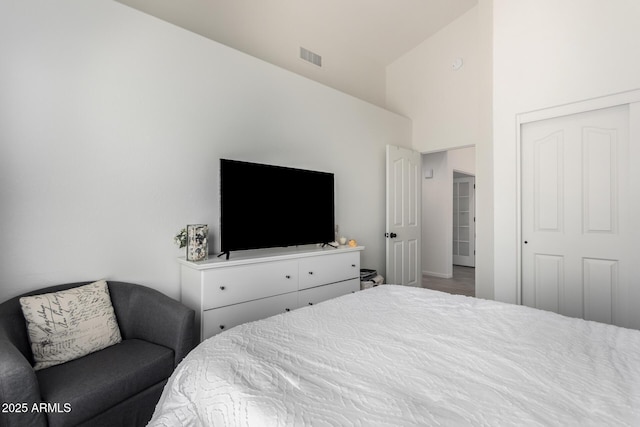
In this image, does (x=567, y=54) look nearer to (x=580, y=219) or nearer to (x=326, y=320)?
(x=580, y=219)

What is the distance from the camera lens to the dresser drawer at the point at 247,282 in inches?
87.8

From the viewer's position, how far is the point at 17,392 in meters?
1.21

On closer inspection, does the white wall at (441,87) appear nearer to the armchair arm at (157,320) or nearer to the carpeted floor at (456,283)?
the carpeted floor at (456,283)

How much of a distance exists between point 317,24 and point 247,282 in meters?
3.06

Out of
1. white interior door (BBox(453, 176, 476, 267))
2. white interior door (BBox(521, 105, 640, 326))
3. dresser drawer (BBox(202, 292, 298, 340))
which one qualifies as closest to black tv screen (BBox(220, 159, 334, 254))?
dresser drawer (BBox(202, 292, 298, 340))

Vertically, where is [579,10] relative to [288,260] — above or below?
above

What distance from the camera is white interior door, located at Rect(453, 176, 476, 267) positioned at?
23.0 ft

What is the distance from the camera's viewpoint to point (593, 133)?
108 inches

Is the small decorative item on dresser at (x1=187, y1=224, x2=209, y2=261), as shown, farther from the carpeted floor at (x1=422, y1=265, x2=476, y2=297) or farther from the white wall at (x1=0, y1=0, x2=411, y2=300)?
the carpeted floor at (x1=422, y1=265, x2=476, y2=297)

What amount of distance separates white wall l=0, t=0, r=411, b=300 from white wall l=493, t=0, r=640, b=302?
2.27m

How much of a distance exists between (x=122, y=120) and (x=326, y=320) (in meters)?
1.93

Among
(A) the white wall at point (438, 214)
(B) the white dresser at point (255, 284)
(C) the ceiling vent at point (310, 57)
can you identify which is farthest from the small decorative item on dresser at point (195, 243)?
(A) the white wall at point (438, 214)

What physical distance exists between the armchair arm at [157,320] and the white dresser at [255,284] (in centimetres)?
33

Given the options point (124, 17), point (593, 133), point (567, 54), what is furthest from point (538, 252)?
point (124, 17)
